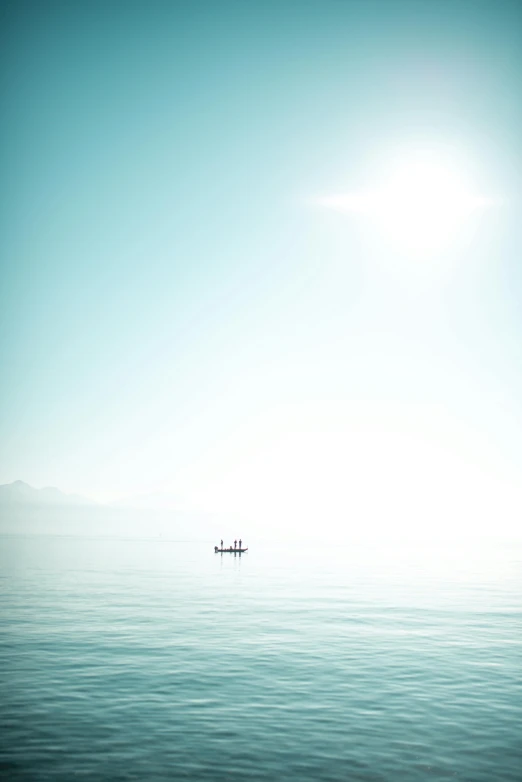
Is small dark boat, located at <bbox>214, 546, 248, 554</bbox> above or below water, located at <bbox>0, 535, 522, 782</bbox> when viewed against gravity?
above

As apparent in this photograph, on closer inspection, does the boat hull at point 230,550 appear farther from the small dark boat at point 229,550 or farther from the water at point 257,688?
the water at point 257,688

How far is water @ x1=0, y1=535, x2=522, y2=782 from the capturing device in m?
18.0

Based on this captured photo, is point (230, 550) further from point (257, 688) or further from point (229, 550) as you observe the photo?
point (257, 688)

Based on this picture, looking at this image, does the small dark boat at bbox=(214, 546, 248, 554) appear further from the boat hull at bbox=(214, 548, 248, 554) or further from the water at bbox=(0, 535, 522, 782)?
the water at bbox=(0, 535, 522, 782)

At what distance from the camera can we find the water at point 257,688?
59.2 ft

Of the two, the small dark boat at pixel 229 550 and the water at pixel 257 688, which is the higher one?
the small dark boat at pixel 229 550

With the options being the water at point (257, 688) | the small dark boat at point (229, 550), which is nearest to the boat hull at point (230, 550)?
the small dark boat at point (229, 550)

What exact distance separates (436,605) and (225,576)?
36252 millimetres

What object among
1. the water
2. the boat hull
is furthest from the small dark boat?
the water

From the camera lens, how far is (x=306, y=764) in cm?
1788

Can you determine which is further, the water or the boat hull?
the boat hull

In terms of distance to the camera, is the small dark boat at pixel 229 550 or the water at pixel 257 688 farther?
the small dark boat at pixel 229 550

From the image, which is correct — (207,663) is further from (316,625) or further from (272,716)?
(316,625)

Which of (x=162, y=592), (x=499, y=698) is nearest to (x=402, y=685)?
(x=499, y=698)
